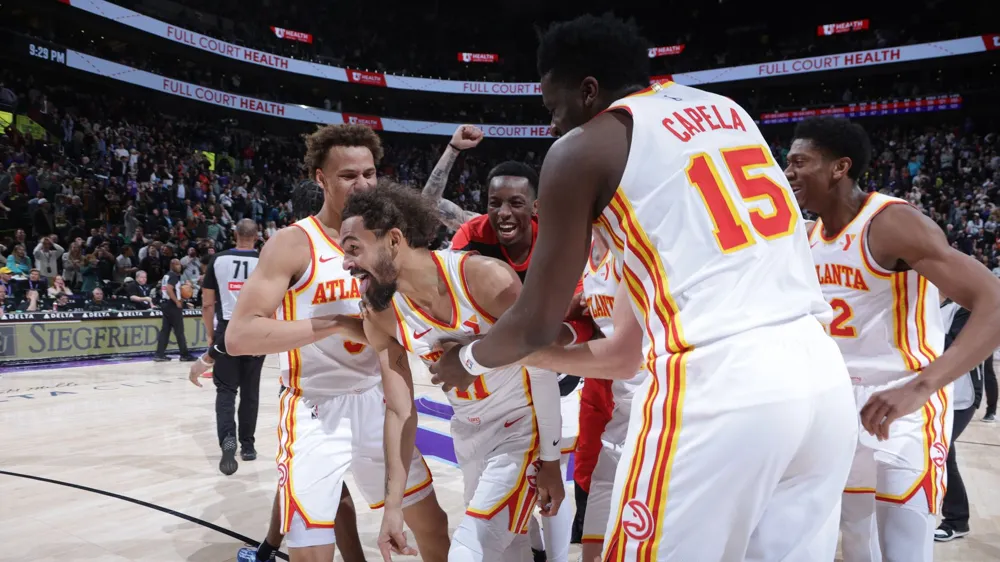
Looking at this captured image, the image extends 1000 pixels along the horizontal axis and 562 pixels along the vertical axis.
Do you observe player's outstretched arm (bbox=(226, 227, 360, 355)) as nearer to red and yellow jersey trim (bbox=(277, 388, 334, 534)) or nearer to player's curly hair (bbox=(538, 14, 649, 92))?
red and yellow jersey trim (bbox=(277, 388, 334, 534))

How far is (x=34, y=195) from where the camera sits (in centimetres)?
1376

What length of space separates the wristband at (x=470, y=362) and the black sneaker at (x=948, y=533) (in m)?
3.50

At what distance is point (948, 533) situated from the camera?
3.96 meters

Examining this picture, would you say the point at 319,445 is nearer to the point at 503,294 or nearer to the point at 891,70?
the point at 503,294

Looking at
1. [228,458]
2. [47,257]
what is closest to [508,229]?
[228,458]

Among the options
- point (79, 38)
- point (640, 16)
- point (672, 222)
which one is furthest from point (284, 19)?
point (672, 222)

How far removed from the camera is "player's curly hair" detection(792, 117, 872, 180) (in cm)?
265

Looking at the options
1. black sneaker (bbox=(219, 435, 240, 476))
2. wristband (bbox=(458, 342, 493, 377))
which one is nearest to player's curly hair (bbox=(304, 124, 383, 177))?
wristband (bbox=(458, 342, 493, 377))

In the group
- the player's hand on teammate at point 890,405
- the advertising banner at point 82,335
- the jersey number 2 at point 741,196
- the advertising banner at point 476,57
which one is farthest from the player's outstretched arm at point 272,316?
the advertising banner at point 476,57

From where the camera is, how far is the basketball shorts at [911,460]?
7.41 ft

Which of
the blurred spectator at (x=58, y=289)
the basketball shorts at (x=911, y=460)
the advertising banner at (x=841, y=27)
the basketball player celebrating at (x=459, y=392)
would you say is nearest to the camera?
the basketball shorts at (x=911, y=460)

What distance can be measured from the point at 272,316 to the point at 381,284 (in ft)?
2.04

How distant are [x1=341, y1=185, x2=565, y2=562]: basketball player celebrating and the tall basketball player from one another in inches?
36.7

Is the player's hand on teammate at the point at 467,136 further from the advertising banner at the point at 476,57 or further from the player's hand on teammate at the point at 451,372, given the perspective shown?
the advertising banner at the point at 476,57
